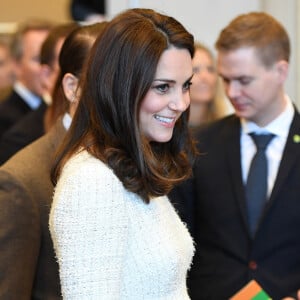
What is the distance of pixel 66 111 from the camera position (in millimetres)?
2479

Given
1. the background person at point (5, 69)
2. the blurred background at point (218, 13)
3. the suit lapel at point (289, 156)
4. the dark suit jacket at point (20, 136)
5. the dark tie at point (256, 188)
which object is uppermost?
the blurred background at point (218, 13)

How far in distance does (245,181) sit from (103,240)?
47.6 inches

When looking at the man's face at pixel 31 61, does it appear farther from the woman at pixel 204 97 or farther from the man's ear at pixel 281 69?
the man's ear at pixel 281 69

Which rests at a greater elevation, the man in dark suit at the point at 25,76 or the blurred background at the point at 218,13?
the blurred background at the point at 218,13

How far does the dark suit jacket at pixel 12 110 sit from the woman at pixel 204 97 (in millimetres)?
1004

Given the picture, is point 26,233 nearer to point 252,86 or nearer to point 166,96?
point 166,96

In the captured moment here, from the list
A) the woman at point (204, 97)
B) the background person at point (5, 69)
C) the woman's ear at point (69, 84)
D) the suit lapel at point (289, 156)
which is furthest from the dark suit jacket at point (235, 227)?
the background person at point (5, 69)

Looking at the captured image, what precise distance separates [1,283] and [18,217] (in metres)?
0.18

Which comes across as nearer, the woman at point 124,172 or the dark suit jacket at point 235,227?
the woman at point 124,172

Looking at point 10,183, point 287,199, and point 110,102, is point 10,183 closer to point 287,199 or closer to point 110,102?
point 110,102

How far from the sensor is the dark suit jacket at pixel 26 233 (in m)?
2.11

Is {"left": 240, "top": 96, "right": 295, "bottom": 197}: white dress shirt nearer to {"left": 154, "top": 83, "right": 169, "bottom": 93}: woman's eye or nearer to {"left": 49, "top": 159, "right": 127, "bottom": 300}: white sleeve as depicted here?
{"left": 154, "top": 83, "right": 169, "bottom": 93}: woman's eye

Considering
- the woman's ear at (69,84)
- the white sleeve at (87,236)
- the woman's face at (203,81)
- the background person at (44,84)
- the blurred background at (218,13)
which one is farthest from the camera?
the woman's face at (203,81)

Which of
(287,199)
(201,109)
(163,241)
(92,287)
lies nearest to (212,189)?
(287,199)
